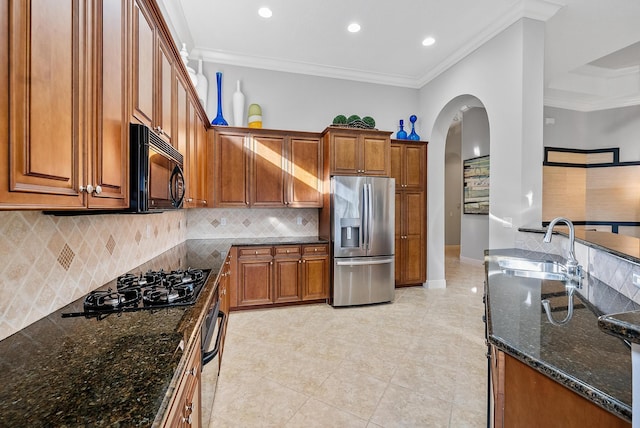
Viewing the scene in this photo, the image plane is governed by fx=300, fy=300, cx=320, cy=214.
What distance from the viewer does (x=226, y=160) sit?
3926 millimetres

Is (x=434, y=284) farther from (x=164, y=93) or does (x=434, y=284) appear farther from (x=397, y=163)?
(x=164, y=93)

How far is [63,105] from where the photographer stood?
0.85 meters

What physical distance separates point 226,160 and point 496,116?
327cm

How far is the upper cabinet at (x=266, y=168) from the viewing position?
3.92 metres

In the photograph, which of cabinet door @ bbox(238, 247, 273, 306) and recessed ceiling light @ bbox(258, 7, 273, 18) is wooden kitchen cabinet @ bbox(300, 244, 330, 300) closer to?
cabinet door @ bbox(238, 247, 273, 306)

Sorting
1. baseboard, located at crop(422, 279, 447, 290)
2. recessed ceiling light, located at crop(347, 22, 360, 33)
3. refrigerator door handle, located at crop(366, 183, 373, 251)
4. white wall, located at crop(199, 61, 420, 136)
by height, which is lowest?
baseboard, located at crop(422, 279, 447, 290)

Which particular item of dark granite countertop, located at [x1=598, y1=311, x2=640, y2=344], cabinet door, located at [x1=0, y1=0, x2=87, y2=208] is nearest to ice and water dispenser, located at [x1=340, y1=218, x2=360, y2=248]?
cabinet door, located at [x1=0, y1=0, x2=87, y2=208]

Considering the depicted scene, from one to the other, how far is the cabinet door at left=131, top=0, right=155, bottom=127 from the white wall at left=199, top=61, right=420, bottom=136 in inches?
102

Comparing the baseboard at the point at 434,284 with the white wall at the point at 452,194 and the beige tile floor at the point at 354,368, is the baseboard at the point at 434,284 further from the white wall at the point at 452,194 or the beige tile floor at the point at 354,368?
the white wall at the point at 452,194

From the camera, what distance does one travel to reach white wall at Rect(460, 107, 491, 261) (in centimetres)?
652

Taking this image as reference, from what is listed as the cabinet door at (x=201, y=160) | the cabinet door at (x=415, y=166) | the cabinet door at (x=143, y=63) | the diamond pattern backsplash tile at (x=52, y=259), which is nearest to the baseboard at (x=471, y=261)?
the cabinet door at (x=415, y=166)

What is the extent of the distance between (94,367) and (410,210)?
4.38m

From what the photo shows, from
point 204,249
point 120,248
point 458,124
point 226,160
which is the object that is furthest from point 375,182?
point 458,124

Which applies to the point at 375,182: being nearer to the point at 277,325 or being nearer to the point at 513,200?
the point at 513,200
